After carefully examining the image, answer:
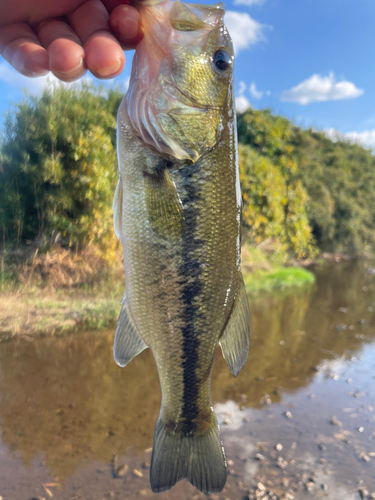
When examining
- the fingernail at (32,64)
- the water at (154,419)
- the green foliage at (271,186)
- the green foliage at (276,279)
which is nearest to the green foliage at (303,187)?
the green foliage at (271,186)

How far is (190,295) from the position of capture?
148 centimetres

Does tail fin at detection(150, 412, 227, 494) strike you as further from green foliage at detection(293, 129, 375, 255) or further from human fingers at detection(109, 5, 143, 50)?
green foliage at detection(293, 129, 375, 255)

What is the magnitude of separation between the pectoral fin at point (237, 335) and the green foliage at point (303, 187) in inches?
385

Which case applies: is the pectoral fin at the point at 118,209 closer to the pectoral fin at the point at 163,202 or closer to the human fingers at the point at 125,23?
the pectoral fin at the point at 163,202

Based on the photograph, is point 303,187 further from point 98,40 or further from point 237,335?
point 98,40

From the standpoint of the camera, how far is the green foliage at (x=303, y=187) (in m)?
11.8

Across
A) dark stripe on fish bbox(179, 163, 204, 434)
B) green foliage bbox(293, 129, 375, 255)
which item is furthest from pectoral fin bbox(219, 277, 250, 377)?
green foliage bbox(293, 129, 375, 255)

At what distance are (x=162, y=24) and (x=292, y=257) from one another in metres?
13.0

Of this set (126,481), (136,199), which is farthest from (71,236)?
(136,199)

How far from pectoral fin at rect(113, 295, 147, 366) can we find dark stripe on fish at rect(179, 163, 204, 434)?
0.67ft

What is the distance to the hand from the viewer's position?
4.51 feet

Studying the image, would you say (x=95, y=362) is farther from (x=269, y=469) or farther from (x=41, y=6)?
(x=41, y=6)

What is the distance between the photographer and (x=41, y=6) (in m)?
1.65

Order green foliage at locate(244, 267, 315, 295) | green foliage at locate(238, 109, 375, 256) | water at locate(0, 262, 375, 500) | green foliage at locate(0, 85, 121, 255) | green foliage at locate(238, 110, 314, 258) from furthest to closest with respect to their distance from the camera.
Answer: green foliage at locate(238, 109, 375, 256) → green foliage at locate(238, 110, 314, 258) → green foliage at locate(244, 267, 315, 295) → green foliage at locate(0, 85, 121, 255) → water at locate(0, 262, 375, 500)
